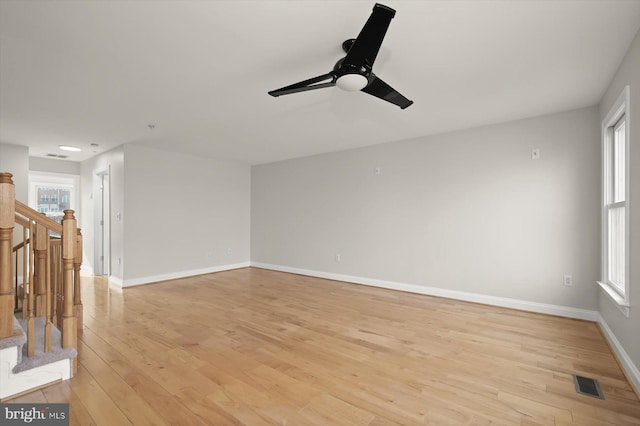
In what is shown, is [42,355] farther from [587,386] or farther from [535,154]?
[535,154]

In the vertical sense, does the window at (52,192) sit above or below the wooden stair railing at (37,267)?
above

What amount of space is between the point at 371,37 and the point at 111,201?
5606mm

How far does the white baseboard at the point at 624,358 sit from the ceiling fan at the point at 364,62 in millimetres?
2664

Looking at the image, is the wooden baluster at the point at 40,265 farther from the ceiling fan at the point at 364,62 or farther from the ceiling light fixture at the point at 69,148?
the ceiling light fixture at the point at 69,148

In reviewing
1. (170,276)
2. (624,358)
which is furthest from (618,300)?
(170,276)

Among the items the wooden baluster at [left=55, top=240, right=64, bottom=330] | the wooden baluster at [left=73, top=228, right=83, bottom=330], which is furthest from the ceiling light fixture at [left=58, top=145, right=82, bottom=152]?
the wooden baluster at [left=55, top=240, right=64, bottom=330]

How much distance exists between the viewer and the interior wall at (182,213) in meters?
5.15

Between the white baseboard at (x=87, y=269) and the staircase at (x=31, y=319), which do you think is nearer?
the staircase at (x=31, y=319)

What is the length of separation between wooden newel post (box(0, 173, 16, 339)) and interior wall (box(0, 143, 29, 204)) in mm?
4444

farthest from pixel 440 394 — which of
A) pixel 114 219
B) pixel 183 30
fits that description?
pixel 114 219

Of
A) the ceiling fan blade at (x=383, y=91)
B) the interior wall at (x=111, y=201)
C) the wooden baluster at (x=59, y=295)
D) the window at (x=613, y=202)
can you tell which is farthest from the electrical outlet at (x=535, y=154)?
the interior wall at (x=111, y=201)

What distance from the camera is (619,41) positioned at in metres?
2.14

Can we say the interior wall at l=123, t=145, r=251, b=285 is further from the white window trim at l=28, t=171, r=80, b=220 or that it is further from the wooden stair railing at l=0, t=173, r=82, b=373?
the wooden stair railing at l=0, t=173, r=82, b=373

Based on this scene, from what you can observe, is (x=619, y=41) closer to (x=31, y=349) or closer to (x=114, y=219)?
(x=31, y=349)
